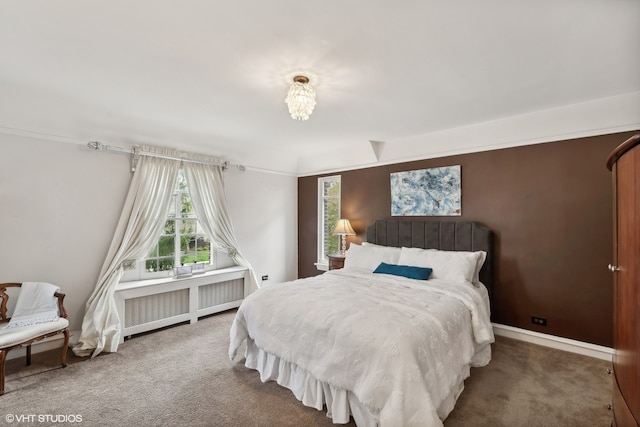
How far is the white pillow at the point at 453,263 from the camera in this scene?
3.06 meters

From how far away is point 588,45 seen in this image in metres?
1.97

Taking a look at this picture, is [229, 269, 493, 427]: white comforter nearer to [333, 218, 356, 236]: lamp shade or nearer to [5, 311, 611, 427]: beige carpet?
[5, 311, 611, 427]: beige carpet

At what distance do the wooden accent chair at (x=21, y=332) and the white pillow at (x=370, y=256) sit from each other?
3070 millimetres

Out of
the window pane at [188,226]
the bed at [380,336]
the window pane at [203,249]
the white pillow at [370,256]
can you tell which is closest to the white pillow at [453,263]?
the bed at [380,336]

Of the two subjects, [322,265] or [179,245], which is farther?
[322,265]

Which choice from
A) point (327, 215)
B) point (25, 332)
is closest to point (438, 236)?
point (327, 215)

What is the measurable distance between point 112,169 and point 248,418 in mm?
3099

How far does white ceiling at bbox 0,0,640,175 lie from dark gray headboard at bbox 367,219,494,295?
3.34ft

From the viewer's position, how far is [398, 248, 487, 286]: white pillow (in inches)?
121

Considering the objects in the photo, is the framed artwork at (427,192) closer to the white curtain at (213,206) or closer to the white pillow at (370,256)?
the white pillow at (370,256)

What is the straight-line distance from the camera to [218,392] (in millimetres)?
2285

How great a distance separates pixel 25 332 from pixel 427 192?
4427 mm

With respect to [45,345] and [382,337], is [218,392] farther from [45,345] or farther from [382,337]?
[45,345]

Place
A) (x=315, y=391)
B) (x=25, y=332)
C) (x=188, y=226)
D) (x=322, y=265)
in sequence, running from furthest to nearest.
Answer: (x=322, y=265) < (x=188, y=226) < (x=25, y=332) < (x=315, y=391)
